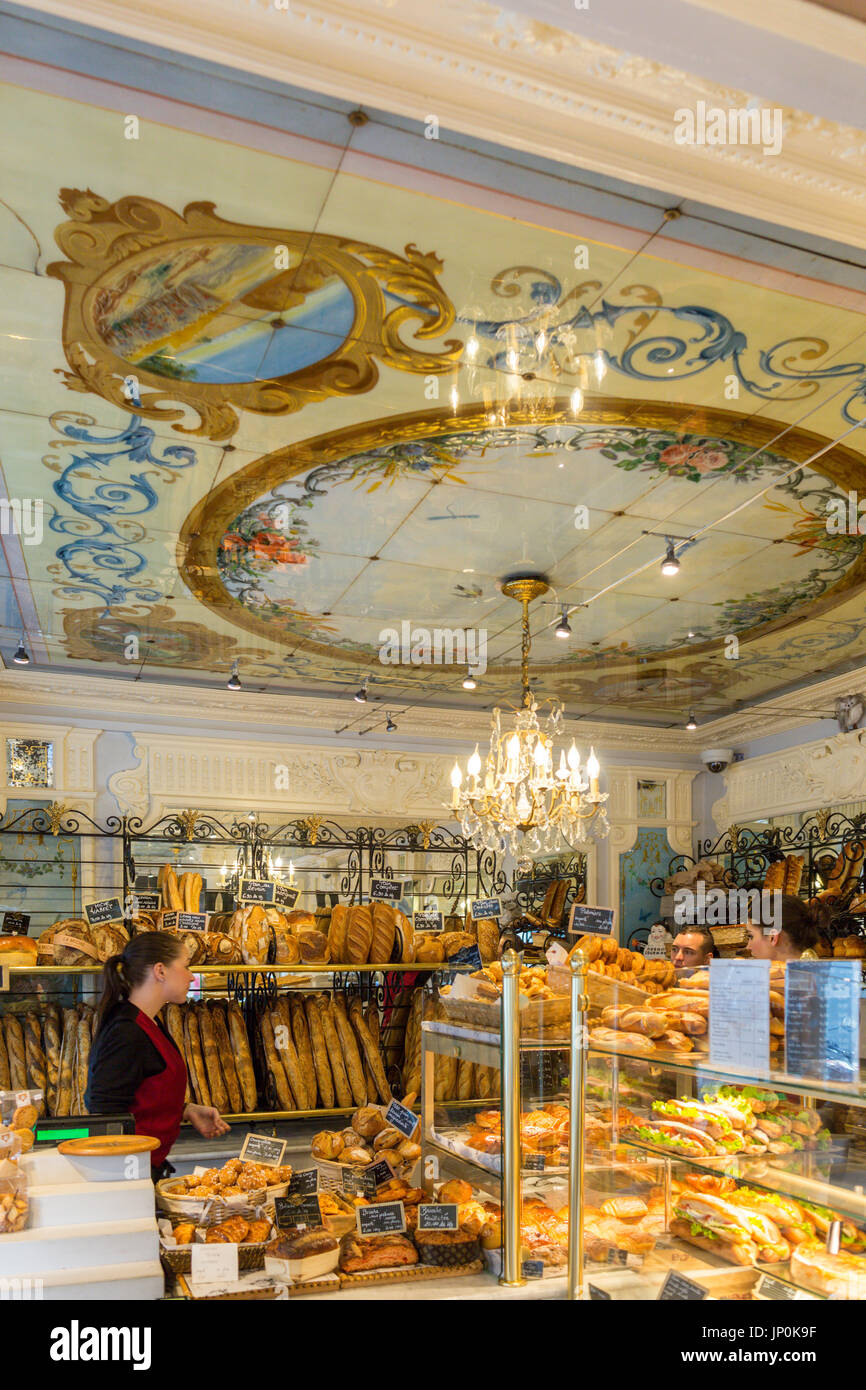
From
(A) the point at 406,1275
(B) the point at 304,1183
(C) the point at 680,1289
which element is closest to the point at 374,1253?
(A) the point at 406,1275

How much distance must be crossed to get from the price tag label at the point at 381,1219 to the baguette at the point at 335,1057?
9.51 feet

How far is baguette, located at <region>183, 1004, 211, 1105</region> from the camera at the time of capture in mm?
5523

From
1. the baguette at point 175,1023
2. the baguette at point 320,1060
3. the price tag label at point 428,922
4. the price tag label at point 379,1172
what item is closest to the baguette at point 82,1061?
the baguette at point 175,1023

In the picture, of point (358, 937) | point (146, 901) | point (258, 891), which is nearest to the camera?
point (358, 937)

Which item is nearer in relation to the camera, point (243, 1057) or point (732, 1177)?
point (732, 1177)

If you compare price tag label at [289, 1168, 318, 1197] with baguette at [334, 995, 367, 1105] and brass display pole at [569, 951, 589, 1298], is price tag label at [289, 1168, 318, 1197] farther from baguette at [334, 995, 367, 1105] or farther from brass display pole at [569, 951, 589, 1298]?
baguette at [334, 995, 367, 1105]

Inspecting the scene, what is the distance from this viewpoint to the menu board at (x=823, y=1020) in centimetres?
196

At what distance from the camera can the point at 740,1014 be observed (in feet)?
7.26

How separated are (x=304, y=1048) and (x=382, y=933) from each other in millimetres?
764

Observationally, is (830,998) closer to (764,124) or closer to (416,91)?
(764,124)

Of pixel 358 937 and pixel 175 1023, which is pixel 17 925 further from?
pixel 358 937

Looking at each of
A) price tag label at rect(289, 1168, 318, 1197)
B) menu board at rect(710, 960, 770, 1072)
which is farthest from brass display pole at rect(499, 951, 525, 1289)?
price tag label at rect(289, 1168, 318, 1197)
